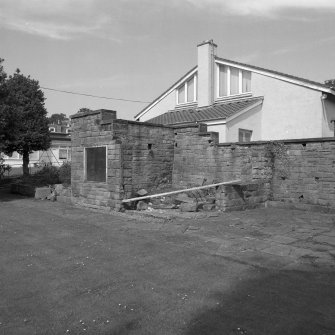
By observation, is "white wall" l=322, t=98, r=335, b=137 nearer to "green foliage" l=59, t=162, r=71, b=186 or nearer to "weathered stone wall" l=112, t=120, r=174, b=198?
"weathered stone wall" l=112, t=120, r=174, b=198

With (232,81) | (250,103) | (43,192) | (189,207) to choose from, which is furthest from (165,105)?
(189,207)

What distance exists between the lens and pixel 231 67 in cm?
1970

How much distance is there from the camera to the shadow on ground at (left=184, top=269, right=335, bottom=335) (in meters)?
3.56

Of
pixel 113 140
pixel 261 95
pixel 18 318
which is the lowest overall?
pixel 18 318

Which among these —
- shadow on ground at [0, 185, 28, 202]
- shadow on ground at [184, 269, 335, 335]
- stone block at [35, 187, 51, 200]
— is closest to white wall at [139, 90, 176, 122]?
shadow on ground at [0, 185, 28, 202]

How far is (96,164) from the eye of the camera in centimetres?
1259

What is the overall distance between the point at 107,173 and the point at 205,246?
19.7 ft

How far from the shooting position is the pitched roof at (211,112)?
55.3 feet

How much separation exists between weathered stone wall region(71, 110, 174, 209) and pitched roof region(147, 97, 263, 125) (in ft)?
12.2

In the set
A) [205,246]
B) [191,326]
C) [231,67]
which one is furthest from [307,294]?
[231,67]

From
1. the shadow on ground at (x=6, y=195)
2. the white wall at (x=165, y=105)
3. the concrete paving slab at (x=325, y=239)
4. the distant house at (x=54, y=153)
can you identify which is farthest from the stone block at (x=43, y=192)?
the distant house at (x=54, y=153)

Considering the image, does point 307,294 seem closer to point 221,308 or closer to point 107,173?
point 221,308

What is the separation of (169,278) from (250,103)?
13.9 meters

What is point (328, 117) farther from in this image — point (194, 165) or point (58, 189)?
point (58, 189)
